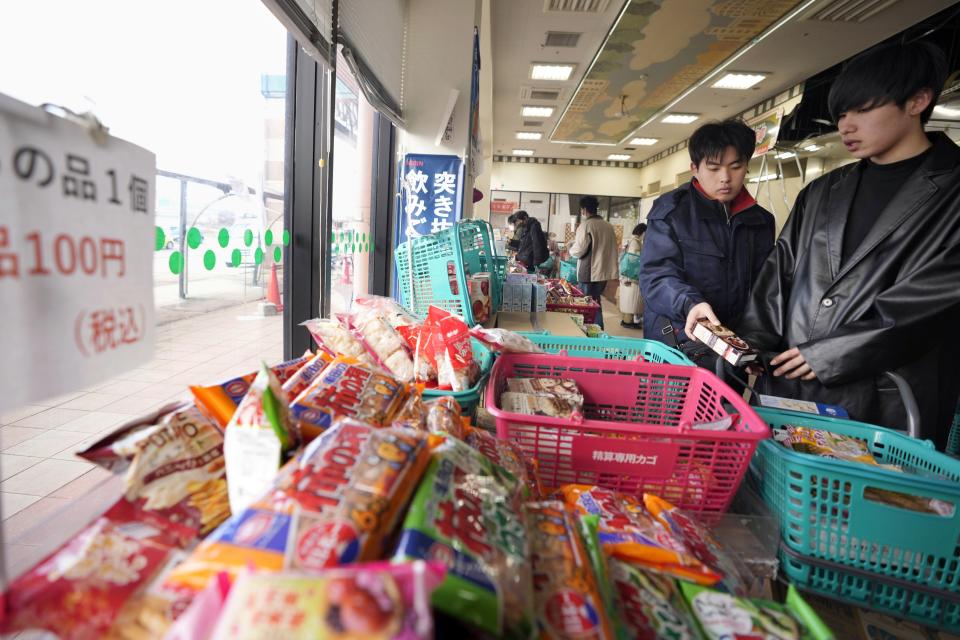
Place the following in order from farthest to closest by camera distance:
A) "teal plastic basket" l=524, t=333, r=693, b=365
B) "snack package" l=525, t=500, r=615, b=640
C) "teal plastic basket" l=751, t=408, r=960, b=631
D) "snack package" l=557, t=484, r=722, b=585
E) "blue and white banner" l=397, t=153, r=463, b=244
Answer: "blue and white banner" l=397, t=153, r=463, b=244, "teal plastic basket" l=524, t=333, r=693, b=365, "teal plastic basket" l=751, t=408, r=960, b=631, "snack package" l=557, t=484, r=722, b=585, "snack package" l=525, t=500, r=615, b=640

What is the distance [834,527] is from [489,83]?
8.22 m

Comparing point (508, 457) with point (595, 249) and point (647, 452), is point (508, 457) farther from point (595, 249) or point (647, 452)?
point (595, 249)

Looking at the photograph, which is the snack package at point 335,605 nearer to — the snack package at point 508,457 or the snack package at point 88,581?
the snack package at point 88,581

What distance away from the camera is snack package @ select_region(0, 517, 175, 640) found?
409 mm

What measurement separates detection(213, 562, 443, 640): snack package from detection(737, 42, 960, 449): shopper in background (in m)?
1.42

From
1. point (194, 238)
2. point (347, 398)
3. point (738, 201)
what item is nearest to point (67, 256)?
point (347, 398)

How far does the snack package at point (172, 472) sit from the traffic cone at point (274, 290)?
5.31 feet

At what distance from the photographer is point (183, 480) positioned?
60 cm

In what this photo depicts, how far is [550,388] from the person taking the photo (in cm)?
117

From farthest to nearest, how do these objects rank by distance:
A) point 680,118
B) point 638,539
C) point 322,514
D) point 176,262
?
point 680,118, point 176,262, point 638,539, point 322,514

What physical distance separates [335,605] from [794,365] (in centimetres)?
147

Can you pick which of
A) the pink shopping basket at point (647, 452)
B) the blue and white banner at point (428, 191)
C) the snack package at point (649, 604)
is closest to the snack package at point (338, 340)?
the pink shopping basket at point (647, 452)

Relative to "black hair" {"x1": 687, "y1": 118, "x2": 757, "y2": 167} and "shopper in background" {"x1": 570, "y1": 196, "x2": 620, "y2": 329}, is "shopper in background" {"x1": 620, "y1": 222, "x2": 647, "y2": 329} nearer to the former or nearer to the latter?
"shopper in background" {"x1": 570, "y1": 196, "x2": 620, "y2": 329}

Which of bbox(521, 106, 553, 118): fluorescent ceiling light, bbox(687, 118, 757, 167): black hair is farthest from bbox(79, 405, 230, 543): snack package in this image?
bbox(521, 106, 553, 118): fluorescent ceiling light
